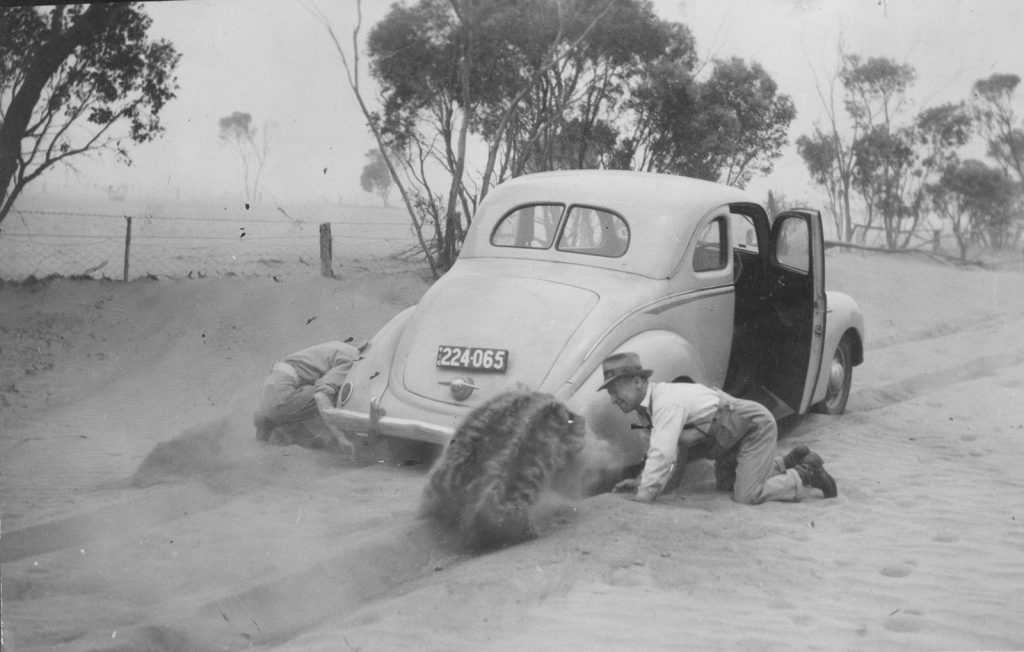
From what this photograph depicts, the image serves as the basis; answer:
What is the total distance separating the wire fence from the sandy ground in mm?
240

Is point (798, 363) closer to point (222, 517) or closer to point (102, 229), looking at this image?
point (222, 517)

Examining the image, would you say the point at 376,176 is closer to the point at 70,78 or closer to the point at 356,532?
the point at 70,78

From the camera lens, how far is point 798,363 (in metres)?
5.91

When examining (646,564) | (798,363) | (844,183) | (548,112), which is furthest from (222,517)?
(844,183)

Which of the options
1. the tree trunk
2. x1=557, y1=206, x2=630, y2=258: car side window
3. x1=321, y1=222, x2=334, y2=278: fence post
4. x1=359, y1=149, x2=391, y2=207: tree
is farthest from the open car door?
the tree trunk

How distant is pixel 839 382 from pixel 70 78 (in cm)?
553

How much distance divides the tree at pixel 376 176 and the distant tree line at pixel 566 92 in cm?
9

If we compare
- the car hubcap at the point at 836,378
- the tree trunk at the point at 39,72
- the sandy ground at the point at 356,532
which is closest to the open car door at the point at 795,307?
the sandy ground at the point at 356,532

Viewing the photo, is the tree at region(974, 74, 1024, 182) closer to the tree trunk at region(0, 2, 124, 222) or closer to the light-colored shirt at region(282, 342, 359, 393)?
the light-colored shirt at region(282, 342, 359, 393)

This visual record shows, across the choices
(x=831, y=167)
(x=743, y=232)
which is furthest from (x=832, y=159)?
(x=743, y=232)

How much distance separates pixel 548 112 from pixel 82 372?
3.99m

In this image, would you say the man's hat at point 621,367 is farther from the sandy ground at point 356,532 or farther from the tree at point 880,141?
the tree at point 880,141

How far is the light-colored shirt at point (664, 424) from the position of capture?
14.8 feet

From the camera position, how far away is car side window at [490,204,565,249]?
559cm
